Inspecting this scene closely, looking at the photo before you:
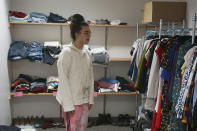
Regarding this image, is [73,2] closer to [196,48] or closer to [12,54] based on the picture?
[12,54]

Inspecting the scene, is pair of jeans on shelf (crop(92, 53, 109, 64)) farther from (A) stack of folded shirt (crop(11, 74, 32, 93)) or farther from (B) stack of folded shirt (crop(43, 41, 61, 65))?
(A) stack of folded shirt (crop(11, 74, 32, 93))

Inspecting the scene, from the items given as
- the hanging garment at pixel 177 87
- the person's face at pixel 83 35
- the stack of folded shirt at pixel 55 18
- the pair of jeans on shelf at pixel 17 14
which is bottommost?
the hanging garment at pixel 177 87

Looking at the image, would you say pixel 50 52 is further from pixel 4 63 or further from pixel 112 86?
pixel 112 86

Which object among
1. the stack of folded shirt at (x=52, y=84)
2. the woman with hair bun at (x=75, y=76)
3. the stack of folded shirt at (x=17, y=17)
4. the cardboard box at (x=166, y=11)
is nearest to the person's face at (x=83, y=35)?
the woman with hair bun at (x=75, y=76)

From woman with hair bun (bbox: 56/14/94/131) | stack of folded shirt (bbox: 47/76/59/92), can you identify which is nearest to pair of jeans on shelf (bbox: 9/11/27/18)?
stack of folded shirt (bbox: 47/76/59/92)

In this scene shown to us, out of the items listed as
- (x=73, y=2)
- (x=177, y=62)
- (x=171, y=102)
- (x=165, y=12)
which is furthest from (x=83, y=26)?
(x=73, y=2)

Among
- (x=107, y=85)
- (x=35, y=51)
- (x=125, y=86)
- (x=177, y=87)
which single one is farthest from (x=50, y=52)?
(x=177, y=87)

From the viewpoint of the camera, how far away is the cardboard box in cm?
339

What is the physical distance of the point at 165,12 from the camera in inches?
135

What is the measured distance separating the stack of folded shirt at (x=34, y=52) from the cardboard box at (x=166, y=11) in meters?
1.80

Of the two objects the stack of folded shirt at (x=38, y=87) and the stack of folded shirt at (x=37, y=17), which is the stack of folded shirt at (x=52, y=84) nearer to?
the stack of folded shirt at (x=38, y=87)

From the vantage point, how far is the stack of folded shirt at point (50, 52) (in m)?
3.75

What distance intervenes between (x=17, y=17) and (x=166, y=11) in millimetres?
2341

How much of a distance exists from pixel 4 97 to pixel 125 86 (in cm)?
196
